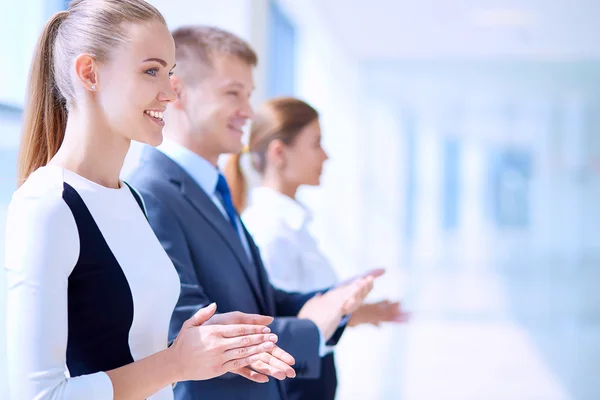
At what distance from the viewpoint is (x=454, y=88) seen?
46.3ft

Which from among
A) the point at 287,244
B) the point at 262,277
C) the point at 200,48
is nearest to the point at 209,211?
the point at 262,277

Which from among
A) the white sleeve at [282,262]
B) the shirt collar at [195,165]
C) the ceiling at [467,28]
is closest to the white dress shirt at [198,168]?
the shirt collar at [195,165]

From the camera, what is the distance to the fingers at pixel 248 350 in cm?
118

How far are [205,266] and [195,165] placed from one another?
295 millimetres

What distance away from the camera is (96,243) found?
46.3 inches

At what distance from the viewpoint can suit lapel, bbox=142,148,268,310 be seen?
180 centimetres

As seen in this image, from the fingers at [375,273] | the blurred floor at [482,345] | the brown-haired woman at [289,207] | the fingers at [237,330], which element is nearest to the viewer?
the fingers at [237,330]

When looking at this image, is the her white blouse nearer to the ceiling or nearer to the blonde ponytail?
the blonde ponytail

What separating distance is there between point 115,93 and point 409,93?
13391 millimetres

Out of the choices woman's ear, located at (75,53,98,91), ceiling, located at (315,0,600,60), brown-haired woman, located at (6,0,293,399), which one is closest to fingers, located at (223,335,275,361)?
brown-haired woman, located at (6,0,293,399)

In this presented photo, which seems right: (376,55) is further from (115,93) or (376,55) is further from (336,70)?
(115,93)

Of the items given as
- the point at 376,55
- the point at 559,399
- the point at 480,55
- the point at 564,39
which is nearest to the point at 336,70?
the point at 376,55

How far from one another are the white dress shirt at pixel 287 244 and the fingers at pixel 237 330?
123 cm

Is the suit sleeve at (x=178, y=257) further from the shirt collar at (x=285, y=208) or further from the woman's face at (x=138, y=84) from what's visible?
the shirt collar at (x=285, y=208)
